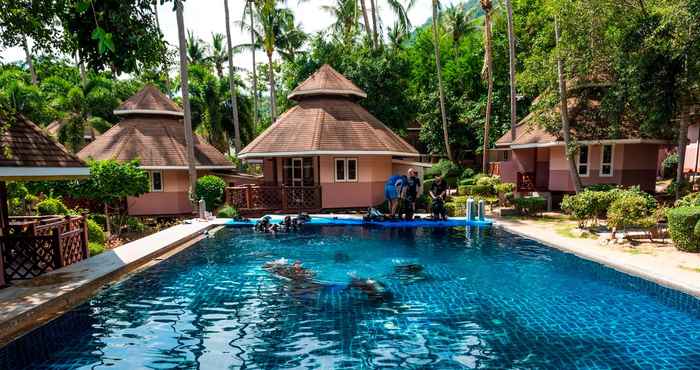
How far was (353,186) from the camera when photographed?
20.9 meters

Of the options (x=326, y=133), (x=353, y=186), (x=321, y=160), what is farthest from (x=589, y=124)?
(x=321, y=160)

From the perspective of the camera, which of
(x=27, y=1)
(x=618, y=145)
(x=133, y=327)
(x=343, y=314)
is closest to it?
(x=133, y=327)

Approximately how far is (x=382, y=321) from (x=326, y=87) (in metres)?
17.6

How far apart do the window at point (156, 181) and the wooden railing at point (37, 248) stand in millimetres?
11407

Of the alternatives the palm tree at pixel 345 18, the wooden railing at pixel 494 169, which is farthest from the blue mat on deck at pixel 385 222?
the palm tree at pixel 345 18

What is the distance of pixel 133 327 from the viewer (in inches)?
280

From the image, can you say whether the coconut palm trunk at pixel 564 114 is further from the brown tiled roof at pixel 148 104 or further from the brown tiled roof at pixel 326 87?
the brown tiled roof at pixel 148 104

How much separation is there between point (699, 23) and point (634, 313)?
10.4 metres

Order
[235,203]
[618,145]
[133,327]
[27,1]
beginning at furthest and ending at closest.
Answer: [235,203] → [618,145] → [27,1] → [133,327]

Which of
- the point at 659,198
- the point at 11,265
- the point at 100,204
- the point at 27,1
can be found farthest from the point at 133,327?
the point at 659,198

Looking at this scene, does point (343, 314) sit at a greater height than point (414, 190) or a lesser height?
lesser

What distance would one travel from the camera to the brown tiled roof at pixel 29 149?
783cm

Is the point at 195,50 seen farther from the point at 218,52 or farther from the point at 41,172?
the point at 41,172

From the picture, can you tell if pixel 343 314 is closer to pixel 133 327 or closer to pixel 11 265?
pixel 133 327
